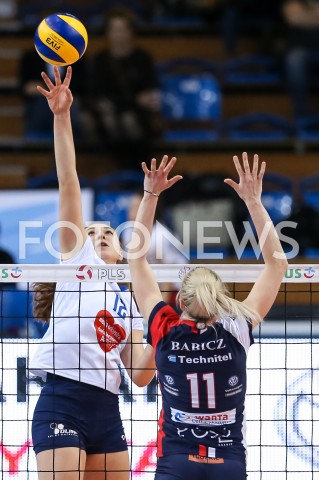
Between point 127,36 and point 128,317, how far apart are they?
21.3 ft

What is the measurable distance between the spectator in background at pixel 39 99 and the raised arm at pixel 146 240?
20.4ft

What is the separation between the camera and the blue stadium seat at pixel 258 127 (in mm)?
11312

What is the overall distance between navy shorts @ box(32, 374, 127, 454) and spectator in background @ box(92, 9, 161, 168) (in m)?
5.98

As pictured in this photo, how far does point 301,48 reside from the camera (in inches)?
446

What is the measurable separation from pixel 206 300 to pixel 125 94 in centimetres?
700

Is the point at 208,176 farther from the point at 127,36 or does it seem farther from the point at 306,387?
the point at 306,387

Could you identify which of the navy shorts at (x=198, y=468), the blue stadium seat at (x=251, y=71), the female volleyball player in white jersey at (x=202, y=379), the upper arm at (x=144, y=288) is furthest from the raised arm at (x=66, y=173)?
the blue stadium seat at (x=251, y=71)

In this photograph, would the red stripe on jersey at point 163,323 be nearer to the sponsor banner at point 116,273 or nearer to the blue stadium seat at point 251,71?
the sponsor banner at point 116,273

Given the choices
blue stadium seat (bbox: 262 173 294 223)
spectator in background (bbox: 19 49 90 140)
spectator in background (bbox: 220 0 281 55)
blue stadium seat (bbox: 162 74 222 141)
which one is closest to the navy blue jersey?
blue stadium seat (bbox: 262 173 294 223)

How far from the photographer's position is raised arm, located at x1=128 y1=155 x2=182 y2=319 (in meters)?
4.41

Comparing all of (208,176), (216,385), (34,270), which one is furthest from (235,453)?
(208,176)

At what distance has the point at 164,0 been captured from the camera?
12.7 m

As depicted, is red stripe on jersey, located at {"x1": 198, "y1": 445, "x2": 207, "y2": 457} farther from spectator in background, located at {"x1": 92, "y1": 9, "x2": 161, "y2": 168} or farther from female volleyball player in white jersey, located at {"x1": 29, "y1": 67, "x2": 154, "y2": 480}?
spectator in background, located at {"x1": 92, "y1": 9, "x2": 161, "y2": 168}
